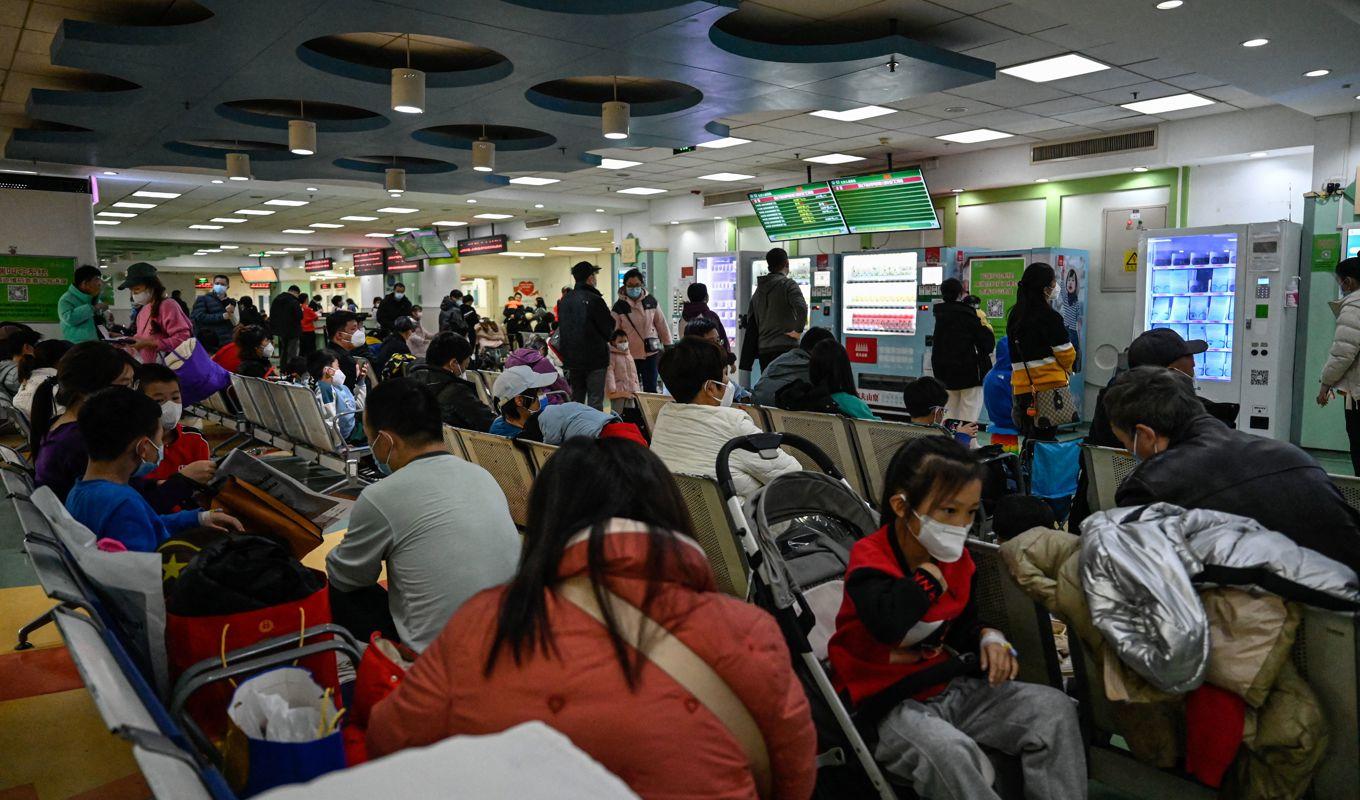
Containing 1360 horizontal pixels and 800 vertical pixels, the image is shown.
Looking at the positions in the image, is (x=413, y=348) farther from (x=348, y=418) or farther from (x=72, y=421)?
(x=72, y=421)

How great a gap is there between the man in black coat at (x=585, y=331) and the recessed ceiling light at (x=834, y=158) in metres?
4.36

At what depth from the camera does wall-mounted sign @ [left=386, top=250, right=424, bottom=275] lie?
73.2ft

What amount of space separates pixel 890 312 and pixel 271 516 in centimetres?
909

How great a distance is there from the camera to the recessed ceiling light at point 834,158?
11289mm

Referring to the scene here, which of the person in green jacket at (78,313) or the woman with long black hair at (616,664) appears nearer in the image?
the woman with long black hair at (616,664)

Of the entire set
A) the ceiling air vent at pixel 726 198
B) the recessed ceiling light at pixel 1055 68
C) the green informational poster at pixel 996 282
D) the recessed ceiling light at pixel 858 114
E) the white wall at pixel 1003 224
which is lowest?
the green informational poster at pixel 996 282

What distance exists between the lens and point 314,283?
36094 mm

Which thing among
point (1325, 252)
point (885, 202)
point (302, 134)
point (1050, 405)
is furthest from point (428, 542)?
point (885, 202)

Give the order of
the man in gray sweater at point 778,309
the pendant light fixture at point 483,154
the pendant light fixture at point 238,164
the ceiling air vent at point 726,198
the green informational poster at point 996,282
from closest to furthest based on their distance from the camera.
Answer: the man in gray sweater at point 778,309
the pendant light fixture at point 483,154
the green informational poster at point 996,282
the pendant light fixture at point 238,164
the ceiling air vent at point 726,198

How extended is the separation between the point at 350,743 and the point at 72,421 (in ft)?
7.67

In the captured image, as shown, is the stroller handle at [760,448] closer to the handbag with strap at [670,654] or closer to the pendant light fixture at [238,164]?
the handbag with strap at [670,654]

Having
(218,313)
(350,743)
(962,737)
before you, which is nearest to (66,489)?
(350,743)

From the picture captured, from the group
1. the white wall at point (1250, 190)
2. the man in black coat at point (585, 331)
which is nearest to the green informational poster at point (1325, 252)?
the white wall at point (1250, 190)

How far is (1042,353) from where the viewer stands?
5.27m
